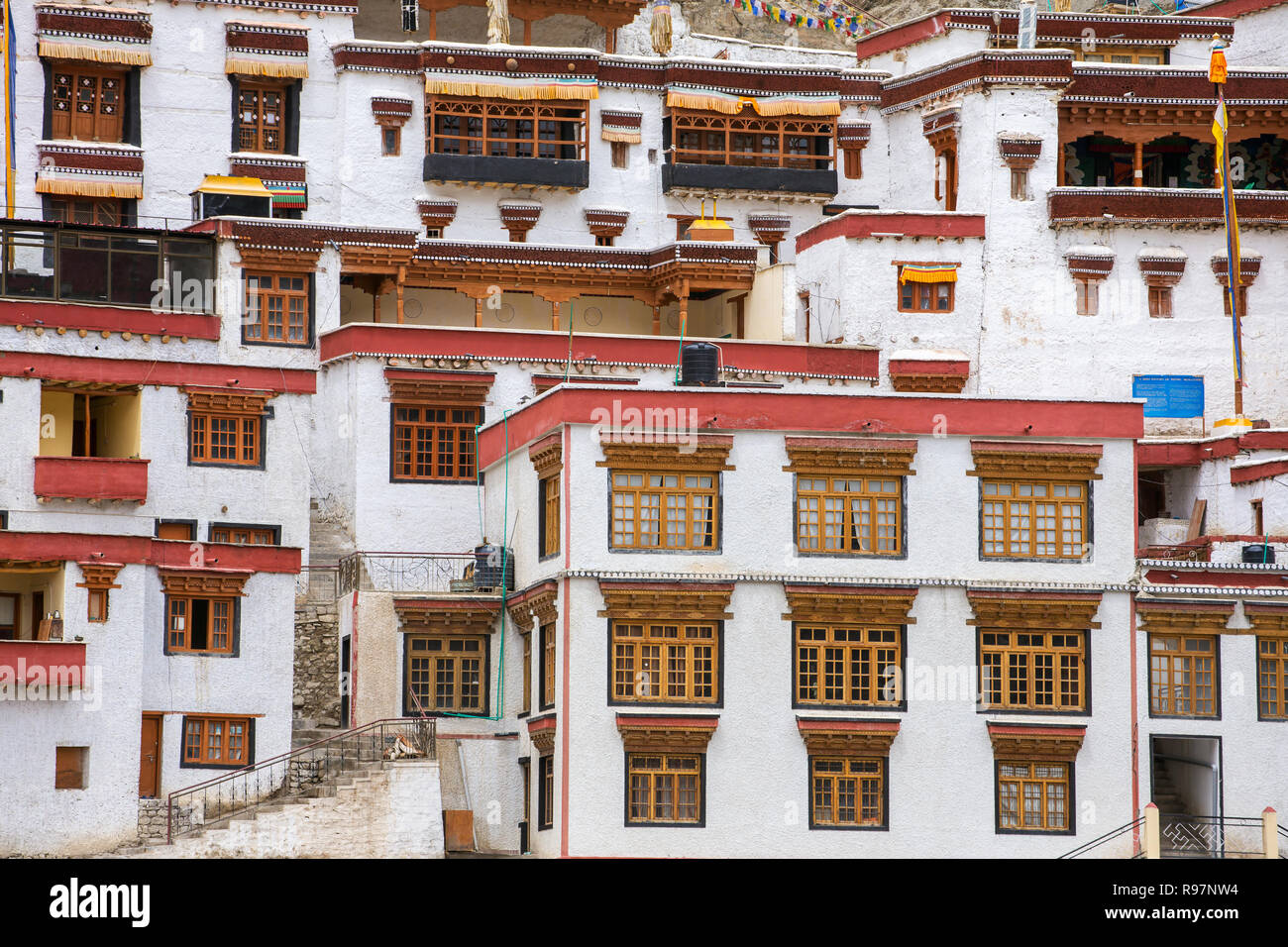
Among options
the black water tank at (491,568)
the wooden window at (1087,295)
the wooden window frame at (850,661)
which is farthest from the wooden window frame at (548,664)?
the wooden window at (1087,295)

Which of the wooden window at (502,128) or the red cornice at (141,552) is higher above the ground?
the wooden window at (502,128)

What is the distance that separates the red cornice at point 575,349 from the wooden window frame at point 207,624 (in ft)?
28.4

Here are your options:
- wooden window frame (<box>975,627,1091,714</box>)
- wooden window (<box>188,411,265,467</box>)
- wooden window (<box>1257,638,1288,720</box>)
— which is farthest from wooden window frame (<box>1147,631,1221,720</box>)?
wooden window (<box>188,411,265,467</box>)

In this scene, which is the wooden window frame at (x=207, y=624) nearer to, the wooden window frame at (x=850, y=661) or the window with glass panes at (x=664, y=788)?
the window with glass panes at (x=664, y=788)

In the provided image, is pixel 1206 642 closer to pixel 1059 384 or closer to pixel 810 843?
pixel 810 843

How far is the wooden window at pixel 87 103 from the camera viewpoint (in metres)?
67.2

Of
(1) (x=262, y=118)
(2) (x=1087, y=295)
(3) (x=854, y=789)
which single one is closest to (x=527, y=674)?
(3) (x=854, y=789)

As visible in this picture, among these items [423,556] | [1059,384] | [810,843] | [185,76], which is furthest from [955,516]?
[185,76]

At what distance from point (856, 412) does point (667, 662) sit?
653 centimetres

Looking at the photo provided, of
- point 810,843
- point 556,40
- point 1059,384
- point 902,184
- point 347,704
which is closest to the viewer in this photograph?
point 810,843

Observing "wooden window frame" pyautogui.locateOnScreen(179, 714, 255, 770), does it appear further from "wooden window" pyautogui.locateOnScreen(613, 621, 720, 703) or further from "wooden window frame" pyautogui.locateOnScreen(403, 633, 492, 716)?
"wooden window" pyautogui.locateOnScreen(613, 621, 720, 703)

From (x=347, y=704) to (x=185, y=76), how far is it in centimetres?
2375

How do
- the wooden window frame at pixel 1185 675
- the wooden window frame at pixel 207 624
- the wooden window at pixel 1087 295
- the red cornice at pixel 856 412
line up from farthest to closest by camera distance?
1. the wooden window at pixel 1087 295
2. the wooden window frame at pixel 207 624
3. the wooden window frame at pixel 1185 675
4. the red cornice at pixel 856 412

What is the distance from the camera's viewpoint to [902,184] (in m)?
72.1
